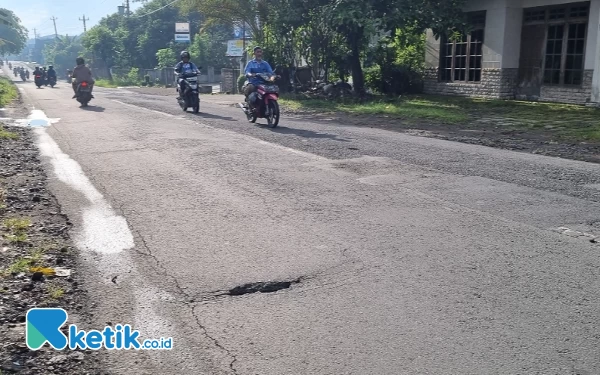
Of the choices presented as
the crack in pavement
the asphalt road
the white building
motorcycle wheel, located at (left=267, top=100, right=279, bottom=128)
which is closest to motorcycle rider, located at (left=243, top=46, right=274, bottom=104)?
motorcycle wheel, located at (left=267, top=100, right=279, bottom=128)

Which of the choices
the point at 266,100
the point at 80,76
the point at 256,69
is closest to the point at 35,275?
the point at 266,100

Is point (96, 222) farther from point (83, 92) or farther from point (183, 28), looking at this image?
point (183, 28)

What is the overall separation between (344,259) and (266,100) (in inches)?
378

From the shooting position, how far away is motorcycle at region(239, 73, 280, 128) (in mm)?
14156

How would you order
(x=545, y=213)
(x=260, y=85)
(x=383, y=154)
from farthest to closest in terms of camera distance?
(x=260, y=85)
(x=383, y=154)
(x=545, y=213)

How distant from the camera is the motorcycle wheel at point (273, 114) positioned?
46.2 feet

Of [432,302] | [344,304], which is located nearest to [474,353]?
[432,302]

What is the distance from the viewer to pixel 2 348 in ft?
12.0

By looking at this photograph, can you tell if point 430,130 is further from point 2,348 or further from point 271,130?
point 2,348

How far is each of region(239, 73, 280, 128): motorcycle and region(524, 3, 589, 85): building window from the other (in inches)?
406

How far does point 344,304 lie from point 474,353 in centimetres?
101

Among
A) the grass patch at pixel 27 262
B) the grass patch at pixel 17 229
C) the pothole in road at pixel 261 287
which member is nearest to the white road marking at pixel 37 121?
the grass patch at pixel 17 229

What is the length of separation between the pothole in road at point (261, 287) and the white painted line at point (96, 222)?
4.86 ft

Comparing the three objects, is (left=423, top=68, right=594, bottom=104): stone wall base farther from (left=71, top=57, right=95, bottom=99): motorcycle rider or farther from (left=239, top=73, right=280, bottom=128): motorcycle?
(left=71, top=57, right=95, bottom=99): motorcycle rider
